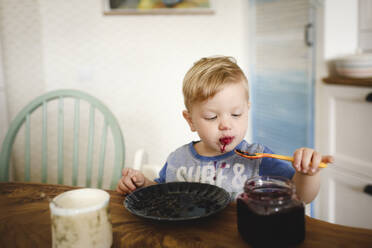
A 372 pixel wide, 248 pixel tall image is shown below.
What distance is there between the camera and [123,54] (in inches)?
104

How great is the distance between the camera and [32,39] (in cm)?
252

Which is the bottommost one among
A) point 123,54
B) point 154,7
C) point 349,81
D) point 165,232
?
point 165,232

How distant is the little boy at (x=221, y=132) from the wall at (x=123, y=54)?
166cm

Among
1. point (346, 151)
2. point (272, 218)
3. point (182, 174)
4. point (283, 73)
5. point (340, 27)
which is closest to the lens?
point (272, 218)

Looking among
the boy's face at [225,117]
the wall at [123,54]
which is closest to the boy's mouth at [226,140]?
the boy's face at [225,117]

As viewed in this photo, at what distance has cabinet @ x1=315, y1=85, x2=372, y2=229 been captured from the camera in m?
1.75

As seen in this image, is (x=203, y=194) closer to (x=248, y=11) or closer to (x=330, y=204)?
(x=330, y=204)

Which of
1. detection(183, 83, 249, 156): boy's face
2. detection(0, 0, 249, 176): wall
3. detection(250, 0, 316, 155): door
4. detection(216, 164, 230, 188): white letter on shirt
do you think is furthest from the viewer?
detection(0, 0, 249, 176): wall

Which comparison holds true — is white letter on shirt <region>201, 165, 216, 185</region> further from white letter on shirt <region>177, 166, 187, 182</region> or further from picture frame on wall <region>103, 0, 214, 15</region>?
picture frame on wall <region>103, 0, 214, 15</region>

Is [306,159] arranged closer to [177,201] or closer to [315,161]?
[315,161]

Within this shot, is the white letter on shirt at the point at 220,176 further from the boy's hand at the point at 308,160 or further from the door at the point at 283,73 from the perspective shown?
the door at the point at 283,73

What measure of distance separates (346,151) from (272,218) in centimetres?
144

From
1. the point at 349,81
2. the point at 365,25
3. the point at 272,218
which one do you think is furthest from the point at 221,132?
the point at 365,25

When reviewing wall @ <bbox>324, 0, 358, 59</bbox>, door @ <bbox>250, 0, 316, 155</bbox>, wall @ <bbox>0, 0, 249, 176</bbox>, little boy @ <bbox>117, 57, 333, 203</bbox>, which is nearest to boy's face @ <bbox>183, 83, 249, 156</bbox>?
little boy @ <bbox>117, 57, 333, 203</bbox>
